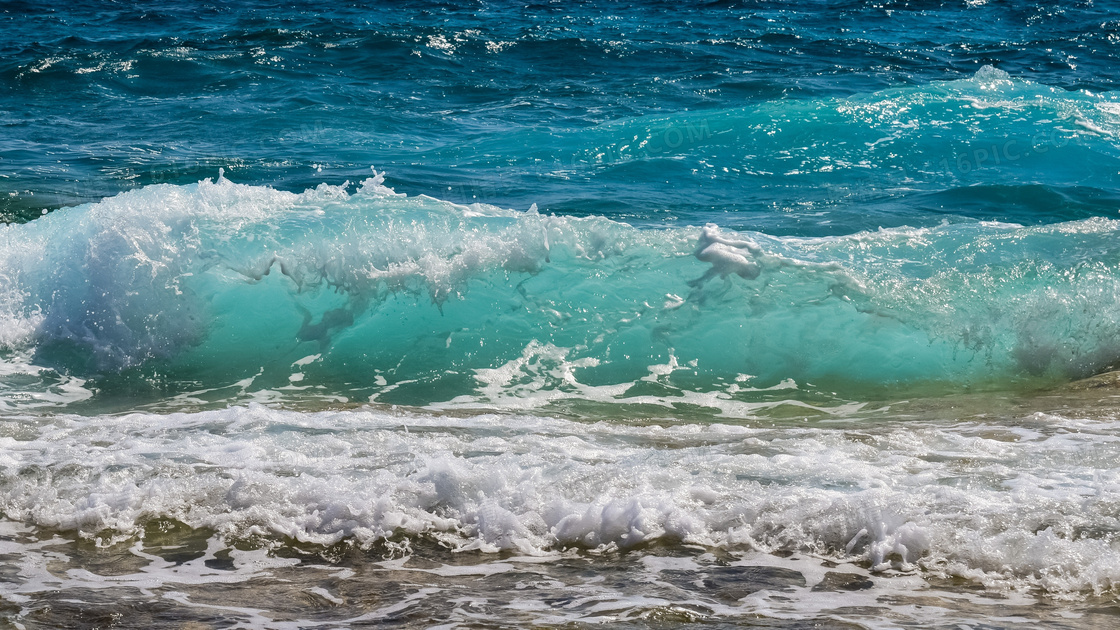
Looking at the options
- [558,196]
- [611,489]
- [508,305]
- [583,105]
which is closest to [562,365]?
[508,305]

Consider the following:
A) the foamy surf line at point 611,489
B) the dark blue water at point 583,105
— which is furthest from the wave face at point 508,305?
the dark blue water at point 583,105

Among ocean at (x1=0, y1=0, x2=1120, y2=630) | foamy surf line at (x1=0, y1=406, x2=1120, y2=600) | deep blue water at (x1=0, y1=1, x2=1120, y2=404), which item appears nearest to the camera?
ocean at (x1=0, y1=0, x2=1120, y2=630)

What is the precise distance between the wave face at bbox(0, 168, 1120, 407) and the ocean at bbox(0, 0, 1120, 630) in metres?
0.03

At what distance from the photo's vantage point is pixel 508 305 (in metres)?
6.58

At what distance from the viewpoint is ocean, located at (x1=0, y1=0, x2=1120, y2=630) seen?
10.4ft

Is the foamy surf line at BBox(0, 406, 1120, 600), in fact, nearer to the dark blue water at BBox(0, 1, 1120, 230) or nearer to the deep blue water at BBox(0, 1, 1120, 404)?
the deep blue water at BBox(0, 1, 1120, 404)

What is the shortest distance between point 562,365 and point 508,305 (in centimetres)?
81

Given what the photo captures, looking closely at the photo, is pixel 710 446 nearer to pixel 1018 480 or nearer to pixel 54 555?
pixel 1018 480

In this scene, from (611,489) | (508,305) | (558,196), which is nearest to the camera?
(611,489)

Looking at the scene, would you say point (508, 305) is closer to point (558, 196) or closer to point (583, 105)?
point (558, 196)

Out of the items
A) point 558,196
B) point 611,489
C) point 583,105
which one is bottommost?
point 611,489

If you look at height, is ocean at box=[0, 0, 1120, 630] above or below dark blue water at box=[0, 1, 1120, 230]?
below

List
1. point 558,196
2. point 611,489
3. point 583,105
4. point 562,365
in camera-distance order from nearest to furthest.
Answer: point 611,489 < point 562,365 < point 558,196 < point 583,105

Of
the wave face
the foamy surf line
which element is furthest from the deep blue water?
the foamy surf line
